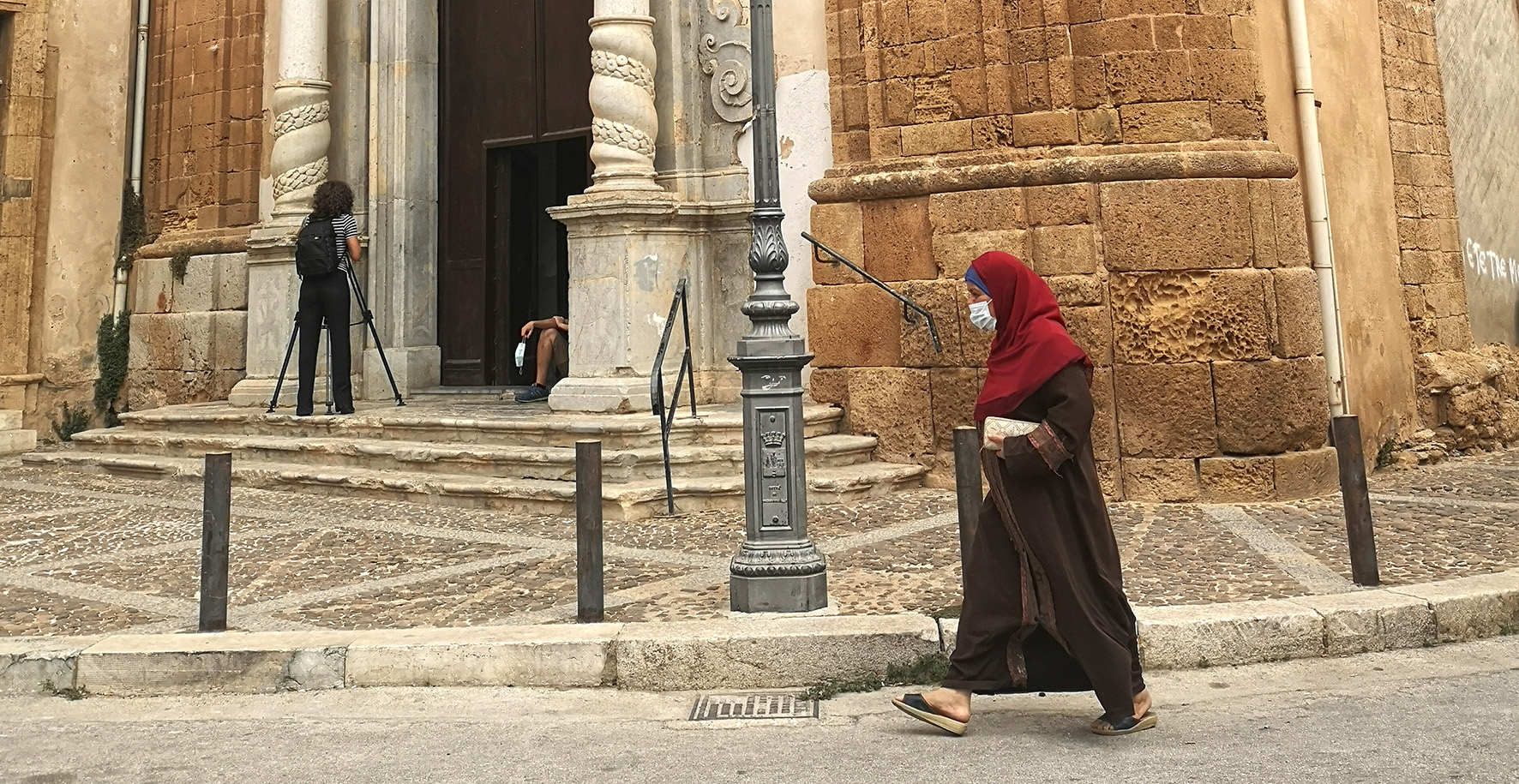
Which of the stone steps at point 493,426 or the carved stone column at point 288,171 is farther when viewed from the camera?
the carved stone column at point 288,171

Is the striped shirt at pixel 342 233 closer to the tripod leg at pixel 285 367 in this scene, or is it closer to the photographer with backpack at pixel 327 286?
the photographer with backpack at pixel 327 286

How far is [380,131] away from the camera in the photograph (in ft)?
35.9

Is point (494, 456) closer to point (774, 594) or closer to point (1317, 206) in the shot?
point (774, 594)

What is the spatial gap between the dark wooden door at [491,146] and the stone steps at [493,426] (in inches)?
62.5

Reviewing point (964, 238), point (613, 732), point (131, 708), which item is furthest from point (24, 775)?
point (964, 238)

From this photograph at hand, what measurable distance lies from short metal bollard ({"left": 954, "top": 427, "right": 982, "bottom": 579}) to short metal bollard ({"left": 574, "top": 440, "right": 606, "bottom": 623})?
141 cm

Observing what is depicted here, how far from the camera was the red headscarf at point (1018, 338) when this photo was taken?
3605 mm

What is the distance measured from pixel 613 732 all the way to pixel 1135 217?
204 inches

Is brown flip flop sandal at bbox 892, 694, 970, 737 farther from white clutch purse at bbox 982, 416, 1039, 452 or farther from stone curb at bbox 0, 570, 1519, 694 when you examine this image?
white clutch purse at bbox 982, 416, 1039, 452

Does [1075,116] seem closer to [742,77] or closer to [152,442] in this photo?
[742,77]

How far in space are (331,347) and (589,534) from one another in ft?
18.0

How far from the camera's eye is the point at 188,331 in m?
11.8

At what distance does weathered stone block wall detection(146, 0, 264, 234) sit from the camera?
11.9m

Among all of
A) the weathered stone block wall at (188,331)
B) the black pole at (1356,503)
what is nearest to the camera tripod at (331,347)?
the weathered stone block wall at (188,331)
